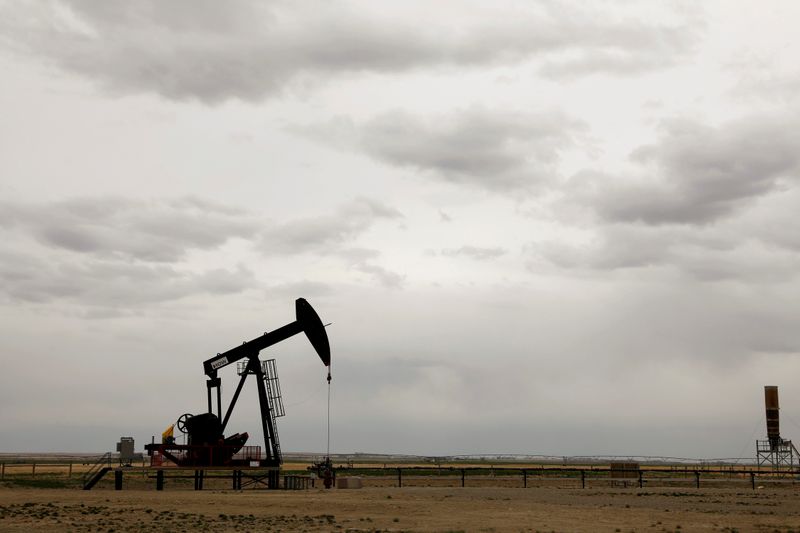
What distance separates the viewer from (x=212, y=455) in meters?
43.9

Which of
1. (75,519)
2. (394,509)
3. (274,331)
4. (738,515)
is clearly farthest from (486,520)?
(274,331)

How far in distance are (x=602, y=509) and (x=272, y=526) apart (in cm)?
1216

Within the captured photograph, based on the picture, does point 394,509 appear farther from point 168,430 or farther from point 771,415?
point 771,415

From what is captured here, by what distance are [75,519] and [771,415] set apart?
5964cm

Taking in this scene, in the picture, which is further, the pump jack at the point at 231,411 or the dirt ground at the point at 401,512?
the pump jack at the point at 231,411

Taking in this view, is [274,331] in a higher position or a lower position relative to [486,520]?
higher

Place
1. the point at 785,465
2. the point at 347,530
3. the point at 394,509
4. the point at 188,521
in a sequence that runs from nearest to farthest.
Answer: the point at 347,530 < the point at 188,521 < the point at 394,509 < the point at 785,465

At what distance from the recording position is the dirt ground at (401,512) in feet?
79.7

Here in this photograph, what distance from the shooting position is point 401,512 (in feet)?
94.8

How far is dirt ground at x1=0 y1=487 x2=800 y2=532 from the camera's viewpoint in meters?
24.3

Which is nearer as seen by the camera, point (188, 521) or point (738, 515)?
point (188, 521)

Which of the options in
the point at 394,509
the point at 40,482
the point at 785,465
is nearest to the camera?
the point at 394,509

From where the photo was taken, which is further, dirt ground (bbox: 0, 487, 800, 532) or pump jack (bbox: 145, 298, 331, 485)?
pump jack (bbox: 145, 298, 331, 485)

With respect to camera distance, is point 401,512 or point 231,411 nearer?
point 401,512
